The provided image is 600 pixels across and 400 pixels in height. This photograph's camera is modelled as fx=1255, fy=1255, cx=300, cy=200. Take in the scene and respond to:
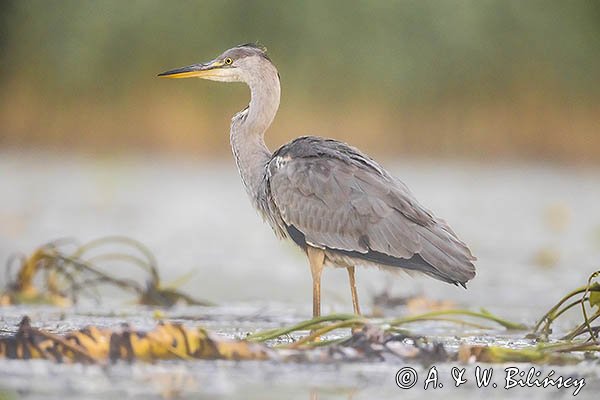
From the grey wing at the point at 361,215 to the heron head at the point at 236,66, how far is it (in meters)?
0.87

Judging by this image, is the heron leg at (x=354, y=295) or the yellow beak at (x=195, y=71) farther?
the yellow beak at (x=195, y=71)

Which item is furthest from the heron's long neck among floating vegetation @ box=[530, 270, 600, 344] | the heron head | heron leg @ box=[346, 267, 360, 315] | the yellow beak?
floating vegetation @ box=[530, 270, 600, 344]

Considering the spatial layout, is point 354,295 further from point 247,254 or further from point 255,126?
point 247,254

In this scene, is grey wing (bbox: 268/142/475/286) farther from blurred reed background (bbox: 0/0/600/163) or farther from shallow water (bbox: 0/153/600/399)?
blurred reed background (bbox: 0/0/600/163)

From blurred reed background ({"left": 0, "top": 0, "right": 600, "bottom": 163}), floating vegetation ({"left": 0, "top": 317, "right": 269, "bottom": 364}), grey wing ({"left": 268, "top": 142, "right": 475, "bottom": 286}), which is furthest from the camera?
blurred reed background ({"left": 0, "top": 0, "right": 600, "bottom": 163})

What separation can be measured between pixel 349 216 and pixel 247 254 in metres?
4.59

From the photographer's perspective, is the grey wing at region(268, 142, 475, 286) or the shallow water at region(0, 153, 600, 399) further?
the grey wing at region(268, 142, 475, 286)

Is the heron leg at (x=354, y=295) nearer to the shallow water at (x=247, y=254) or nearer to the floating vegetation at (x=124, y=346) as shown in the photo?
the shallow water at (x=247, y=254)

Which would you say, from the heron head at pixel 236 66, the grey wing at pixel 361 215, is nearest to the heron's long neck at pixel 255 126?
the heron head at pixel 236 66

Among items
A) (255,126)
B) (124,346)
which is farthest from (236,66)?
(124,346)

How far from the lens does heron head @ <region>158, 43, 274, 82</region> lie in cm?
762

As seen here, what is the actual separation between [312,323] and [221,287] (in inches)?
155

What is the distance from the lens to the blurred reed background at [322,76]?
63.3 feet

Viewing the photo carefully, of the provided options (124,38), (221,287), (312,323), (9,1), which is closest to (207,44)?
(124,38)
